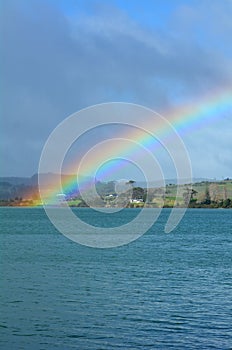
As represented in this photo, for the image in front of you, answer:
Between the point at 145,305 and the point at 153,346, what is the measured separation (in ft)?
28.6

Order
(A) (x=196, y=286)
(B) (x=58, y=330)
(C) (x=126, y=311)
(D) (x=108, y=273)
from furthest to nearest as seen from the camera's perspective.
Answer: (D) (x=108, y=273)
(A) (x=196, y=286)
(C) (x=126, y=311)
(B) (x=58, y=330)

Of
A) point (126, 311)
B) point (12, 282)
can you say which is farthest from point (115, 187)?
point (126, 311)

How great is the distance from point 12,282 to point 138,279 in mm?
9542

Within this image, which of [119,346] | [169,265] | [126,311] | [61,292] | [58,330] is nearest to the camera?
[119,346]

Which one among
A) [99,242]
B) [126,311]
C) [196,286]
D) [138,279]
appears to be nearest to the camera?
[126,311]

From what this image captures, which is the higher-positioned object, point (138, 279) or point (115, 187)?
point (115, 187)

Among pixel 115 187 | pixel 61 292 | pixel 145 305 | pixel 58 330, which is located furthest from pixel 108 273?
pixel 115 187

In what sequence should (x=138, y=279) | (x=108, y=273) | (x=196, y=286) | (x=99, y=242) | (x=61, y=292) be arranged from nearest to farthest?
Answer: (x=61, y=292) → (x=196, y=286) → (x=138, y=279) → (x=108, y=273) → (x=99, y=242)

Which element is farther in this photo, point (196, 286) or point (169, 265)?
point (169, 265)

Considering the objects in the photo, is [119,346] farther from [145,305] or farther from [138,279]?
[138,279]

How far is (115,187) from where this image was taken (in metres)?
171

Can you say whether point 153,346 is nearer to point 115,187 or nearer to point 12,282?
point 12,282

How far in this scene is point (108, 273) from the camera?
160ft

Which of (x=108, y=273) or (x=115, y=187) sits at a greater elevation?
(x=115, y=187)
